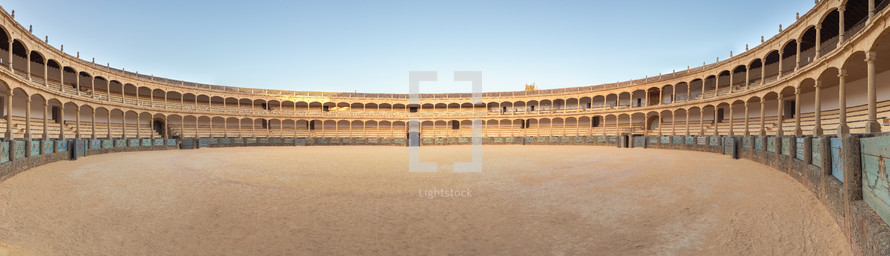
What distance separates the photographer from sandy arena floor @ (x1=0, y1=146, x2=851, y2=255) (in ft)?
17.1

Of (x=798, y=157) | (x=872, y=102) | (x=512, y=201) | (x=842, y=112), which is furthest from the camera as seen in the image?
(x=842, y=112)

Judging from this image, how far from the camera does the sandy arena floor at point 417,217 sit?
520cm

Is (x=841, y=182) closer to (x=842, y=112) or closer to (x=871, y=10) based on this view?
(x=871, y=10)

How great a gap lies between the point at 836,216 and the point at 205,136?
1814 inches

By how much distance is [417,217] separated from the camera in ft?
21.7

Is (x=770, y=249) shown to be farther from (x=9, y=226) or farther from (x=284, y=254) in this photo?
(x=9, y=226)

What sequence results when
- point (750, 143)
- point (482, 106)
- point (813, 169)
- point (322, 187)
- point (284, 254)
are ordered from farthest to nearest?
point (482, 106) < point (750, 143) < point (322, 187) < point (813, 169) < point (284, 254)

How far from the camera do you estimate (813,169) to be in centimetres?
732

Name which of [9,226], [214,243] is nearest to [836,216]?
[214,243]

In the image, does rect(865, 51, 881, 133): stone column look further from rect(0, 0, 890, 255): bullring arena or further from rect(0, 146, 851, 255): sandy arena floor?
rect(0, 146, 851, 255): sandy arena floor

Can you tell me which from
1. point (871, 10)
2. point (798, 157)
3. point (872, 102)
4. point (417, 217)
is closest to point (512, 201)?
point (417, 217)

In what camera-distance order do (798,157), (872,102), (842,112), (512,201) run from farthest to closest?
1. (842,112)
2. (872,102)
3. (798,157)
4. (512,201)

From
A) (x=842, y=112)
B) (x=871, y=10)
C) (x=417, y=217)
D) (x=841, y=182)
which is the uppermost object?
(x=871, y=10)

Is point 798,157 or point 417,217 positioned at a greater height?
point 798,157
